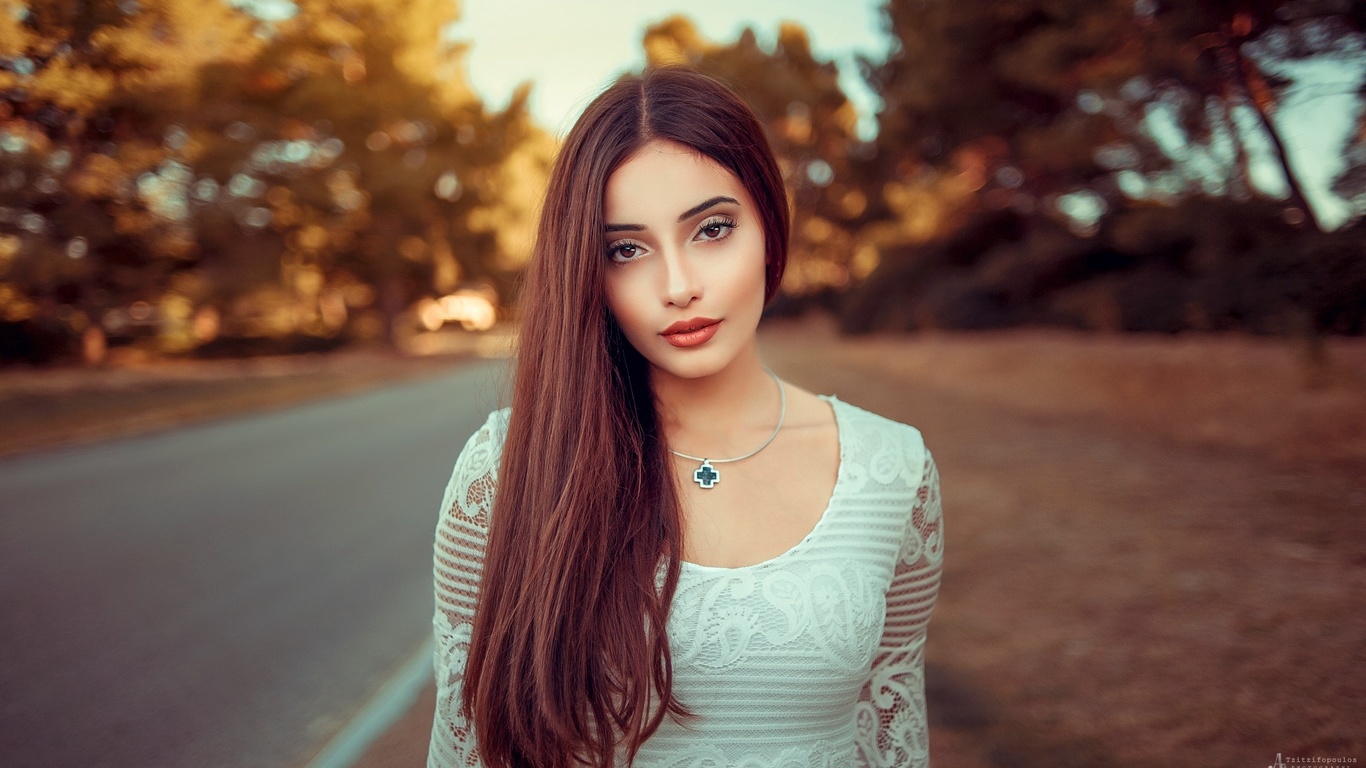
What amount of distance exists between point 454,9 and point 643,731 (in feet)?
92.1

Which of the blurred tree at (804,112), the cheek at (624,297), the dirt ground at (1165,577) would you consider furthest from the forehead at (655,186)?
the blurred tree at (804,112)

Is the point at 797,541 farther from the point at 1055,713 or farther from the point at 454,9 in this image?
the point at 454,9

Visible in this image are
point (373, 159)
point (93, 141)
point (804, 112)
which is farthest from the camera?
point (804, 112)

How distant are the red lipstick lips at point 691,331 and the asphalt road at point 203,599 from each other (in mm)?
501

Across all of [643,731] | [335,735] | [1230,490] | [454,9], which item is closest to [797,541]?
[643,731]

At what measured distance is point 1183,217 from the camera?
602 cm

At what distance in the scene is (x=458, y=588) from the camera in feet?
5.03

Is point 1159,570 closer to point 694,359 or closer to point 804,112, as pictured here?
point 694,359

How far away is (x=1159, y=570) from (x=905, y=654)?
7.99ft

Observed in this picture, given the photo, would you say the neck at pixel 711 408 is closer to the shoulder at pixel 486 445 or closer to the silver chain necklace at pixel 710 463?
the silver chain necklace at pixel 710 463

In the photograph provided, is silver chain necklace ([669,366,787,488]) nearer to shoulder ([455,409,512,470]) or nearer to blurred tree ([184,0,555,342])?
shoulder ([455,409,512,470])

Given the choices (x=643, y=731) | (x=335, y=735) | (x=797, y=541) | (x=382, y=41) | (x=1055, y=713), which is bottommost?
(x=335, y=735)

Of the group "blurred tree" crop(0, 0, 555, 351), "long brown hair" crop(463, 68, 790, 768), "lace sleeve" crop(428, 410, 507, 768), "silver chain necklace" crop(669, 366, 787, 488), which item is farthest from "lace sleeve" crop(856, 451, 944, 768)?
"blurred tree" crop(0, 0, 555, 351)

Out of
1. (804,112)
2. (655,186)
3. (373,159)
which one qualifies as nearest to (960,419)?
(655,186)
